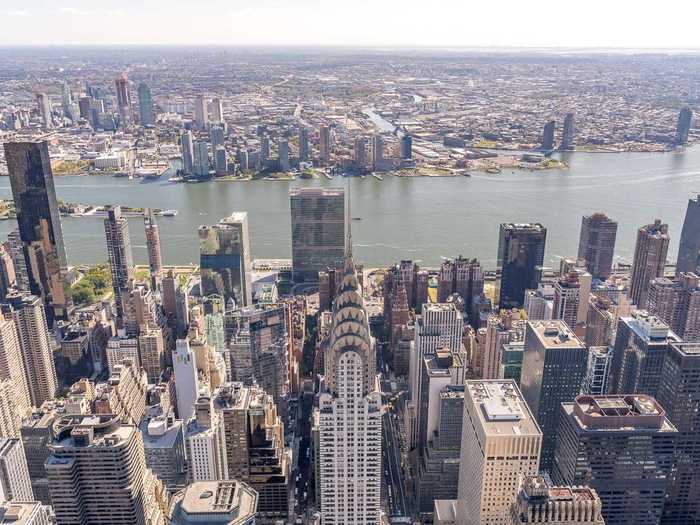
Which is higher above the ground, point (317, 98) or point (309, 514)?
point (317, 98)

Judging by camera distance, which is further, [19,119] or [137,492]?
[19,119]

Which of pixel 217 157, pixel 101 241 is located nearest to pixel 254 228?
pixel 101 241

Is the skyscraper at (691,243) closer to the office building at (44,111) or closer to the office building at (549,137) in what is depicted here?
the office building at (549,137)

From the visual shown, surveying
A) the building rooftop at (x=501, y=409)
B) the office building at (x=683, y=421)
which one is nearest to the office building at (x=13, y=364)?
the building rooftop at (x=501, y=409)

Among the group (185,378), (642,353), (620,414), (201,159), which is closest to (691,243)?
(642,353)

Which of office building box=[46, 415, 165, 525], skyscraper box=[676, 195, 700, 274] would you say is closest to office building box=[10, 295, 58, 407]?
office building box=[46, 415, 165, 525]

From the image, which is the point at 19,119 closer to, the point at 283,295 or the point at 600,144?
the point at 283,295

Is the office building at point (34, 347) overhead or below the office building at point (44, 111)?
below
